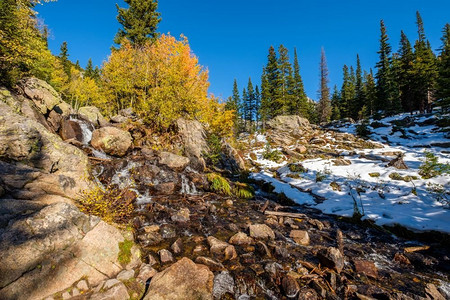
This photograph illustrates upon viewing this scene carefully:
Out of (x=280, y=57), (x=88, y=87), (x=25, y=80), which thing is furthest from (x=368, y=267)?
(x=280, y=57)

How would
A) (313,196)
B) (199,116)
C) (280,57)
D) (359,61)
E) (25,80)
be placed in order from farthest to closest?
(359,61), (280,57), (199,116), (25,80), (313,196)

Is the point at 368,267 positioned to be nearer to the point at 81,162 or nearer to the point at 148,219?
the point at 148,219

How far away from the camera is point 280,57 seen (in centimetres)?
4797

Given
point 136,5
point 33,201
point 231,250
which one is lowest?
point 231,250

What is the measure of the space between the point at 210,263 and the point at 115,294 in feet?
7.94

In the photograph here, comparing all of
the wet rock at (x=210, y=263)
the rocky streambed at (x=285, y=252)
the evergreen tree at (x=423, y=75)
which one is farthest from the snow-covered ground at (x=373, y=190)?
the evergreen tree at (x=423, y=75)

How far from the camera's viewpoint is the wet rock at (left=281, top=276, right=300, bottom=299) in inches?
182

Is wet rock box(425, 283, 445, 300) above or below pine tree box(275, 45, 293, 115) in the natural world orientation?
below

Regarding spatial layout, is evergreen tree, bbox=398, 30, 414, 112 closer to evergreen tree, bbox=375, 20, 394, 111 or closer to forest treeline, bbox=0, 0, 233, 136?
evergreen tree, bbox=375, 20, 394, 111

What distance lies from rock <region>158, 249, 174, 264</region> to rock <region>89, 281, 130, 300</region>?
5.16ft

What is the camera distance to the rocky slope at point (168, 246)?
3859 millimetres

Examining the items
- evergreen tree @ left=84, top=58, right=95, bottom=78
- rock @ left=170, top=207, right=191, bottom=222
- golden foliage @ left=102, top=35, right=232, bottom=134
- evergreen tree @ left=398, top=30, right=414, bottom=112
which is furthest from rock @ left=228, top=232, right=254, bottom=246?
evergreen tree @ left=84, top=58, right=95, bottom=78

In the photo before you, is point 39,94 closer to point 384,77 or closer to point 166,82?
point 166,82

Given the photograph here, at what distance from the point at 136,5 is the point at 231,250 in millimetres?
35362
